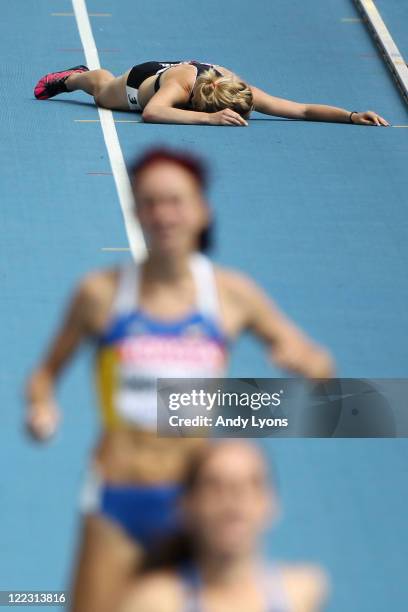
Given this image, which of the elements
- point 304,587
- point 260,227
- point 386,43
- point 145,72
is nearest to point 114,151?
point 145,72

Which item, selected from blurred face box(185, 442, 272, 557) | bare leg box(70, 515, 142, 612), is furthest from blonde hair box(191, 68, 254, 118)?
blurred face box(185, 442, 272, 557)

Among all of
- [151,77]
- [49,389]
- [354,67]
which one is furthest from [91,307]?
[354,67]

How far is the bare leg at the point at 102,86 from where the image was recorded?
1156 centimetres

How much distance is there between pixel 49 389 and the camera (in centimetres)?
415

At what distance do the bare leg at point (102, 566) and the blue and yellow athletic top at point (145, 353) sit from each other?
0.30m

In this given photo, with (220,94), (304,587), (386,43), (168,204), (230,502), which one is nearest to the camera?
(230,502)

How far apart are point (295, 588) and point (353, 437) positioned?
462cm

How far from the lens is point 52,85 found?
11742 mm

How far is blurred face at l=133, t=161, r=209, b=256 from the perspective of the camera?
3.88 metres

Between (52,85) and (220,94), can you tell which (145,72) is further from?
(52,85)

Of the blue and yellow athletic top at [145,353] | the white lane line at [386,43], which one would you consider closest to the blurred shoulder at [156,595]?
the blue and yellow athletic top at [145,353]

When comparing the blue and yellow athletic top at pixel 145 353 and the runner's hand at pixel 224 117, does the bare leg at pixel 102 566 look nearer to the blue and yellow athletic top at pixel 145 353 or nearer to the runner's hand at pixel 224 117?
the blue and yellow athletic top at pixel 145 353

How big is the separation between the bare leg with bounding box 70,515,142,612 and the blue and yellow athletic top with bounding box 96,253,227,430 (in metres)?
0.30

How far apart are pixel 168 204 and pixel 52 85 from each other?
8.08 m
